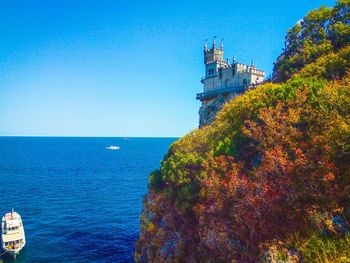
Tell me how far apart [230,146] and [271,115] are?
5.07 m

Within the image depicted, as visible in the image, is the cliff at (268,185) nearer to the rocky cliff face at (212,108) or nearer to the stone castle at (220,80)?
the rocky cliff face at (212,108)

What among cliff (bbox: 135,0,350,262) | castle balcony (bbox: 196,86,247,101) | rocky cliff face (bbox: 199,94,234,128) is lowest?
cliff (bbox: 135,0,350,262)

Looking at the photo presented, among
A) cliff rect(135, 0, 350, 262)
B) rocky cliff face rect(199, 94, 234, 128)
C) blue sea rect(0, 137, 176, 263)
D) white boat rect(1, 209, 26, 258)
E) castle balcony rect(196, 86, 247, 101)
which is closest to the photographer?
cliff rect(135, 0, 350, 262)

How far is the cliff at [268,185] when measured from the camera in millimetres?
15219

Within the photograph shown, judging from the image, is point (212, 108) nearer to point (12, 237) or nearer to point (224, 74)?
point (224, 74)

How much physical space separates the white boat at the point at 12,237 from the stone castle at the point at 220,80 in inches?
1486

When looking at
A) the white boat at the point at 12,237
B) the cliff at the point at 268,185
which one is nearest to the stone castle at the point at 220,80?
the cliff at the point at 268,185

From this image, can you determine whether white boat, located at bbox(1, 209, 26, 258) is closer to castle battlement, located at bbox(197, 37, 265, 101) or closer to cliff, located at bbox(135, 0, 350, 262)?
cliff, located at bbox(135, 0, 350, 262)

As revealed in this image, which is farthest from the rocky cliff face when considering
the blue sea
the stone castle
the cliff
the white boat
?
the white boat

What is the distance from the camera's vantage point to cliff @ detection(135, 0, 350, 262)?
15.2 m

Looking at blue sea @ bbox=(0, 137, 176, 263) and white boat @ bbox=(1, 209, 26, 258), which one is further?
blue sea @ bbox=(0, 137, 176, 263)

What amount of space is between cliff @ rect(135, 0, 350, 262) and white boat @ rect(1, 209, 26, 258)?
20.7m

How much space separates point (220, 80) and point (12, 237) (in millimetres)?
49492

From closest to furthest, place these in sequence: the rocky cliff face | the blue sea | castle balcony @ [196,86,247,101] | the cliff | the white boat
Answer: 1. the cliff
2. the white boat
3. the blue sea
4. castle balcony @ [196,86,247,101]
5. the rocky cliff face
